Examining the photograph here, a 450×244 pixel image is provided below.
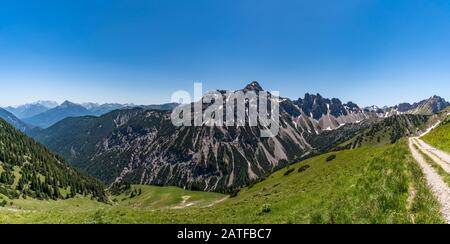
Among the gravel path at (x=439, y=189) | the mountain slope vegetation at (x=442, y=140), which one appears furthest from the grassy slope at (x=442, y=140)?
the gravel path at (x=439, y=189)

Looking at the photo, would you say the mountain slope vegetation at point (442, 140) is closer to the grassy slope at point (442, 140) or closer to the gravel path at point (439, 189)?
the grassy slope at point (442, 140)

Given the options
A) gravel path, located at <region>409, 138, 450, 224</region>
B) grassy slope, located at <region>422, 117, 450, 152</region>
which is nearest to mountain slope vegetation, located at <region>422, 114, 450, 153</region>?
grassy slope, located at <region>422, 117, 450, 152</region>

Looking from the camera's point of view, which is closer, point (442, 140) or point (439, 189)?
point (439, 189)

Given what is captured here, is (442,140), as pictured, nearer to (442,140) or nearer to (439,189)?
(442,140)

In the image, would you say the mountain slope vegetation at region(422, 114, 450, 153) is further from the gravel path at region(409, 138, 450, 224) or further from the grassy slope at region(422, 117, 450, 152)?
the gravel path at region(409, 138, 450, 224)

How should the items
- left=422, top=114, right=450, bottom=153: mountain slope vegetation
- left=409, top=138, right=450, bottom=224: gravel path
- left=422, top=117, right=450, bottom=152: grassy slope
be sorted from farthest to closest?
left=422, top=117, right=450, bottom=152: grassy slope, left=422, top=114, right=450, bottom=153: mountain slope vegetation, left=409, top=138, right=450, bottom=224: gravel path

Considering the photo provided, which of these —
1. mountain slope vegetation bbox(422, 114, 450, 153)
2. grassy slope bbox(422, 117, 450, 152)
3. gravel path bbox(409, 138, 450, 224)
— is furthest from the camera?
grassy slope bbox(422, 117, 450, 152)

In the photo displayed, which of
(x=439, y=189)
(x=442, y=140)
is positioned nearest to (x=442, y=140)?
(x=442, y=140)

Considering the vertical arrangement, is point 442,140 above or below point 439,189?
above

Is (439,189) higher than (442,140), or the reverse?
(442,140)

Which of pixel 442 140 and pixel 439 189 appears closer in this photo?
pixel 439 189
